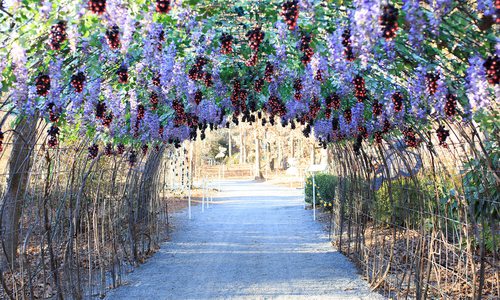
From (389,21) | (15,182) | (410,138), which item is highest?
(389,21)

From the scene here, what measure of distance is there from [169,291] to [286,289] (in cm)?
160

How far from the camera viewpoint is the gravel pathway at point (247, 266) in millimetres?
7422

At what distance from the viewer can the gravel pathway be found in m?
7.42

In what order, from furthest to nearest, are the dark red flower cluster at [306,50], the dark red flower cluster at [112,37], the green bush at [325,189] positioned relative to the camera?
the green bush at [325,189]
the dark red flower cluster at [306,50]
the dark red flower cluster at [112,37]

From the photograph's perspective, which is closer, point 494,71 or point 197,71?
point 494,71

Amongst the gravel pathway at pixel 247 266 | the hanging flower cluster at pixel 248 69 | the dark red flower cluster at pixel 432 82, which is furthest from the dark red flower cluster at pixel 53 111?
the dark red flower cluster at pixel 432 82

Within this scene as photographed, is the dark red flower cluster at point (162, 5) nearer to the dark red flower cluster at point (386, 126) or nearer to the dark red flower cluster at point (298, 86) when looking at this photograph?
the dark red flower cluster at point (298, 86)

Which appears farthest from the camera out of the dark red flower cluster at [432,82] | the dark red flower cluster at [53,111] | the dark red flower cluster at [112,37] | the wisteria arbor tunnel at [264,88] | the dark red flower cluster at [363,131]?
the dark red flower cluster at [363,131]

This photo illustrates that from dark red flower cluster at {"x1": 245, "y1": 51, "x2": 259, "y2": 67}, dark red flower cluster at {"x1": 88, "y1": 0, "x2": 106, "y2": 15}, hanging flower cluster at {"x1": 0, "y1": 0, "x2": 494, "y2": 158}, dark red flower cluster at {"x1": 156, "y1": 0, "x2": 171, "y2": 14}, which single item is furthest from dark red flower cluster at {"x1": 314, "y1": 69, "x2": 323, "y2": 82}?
dark red flower cluster at {"x1": 88, "y1": 0, "x2": 106, "y2": 15}

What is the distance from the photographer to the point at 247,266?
932 centimetres

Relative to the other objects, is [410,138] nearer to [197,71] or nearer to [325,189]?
[197,71]

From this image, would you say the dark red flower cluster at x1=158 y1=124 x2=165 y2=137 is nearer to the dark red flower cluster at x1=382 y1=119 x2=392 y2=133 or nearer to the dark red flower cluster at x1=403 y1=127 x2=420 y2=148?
the dark red flower cluster at x1=382 y1=119 x2=392 y2=133

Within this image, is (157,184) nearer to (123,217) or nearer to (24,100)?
(123,217)

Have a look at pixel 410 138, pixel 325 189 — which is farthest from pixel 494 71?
pixel 325 189
